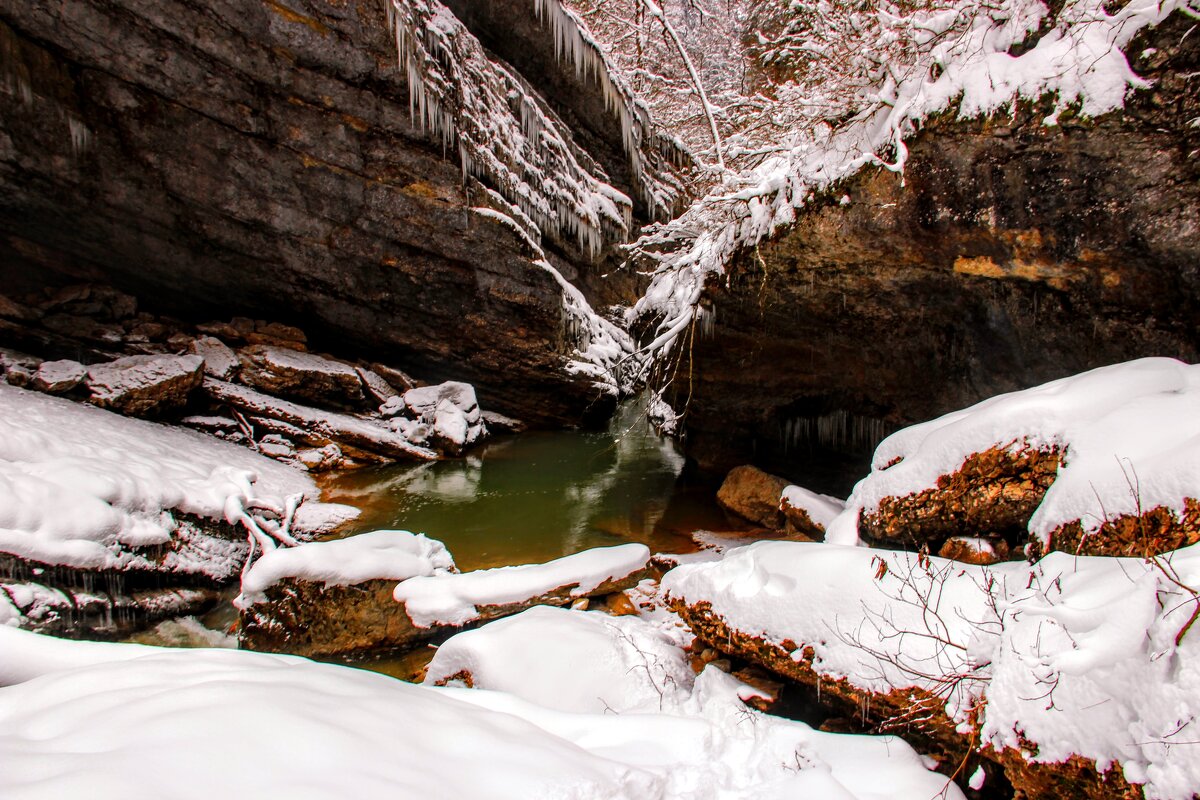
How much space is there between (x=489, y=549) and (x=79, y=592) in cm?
419

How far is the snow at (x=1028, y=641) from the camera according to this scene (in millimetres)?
1674

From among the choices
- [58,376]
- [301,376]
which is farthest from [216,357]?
[58,376]

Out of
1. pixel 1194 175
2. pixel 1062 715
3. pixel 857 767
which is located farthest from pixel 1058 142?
pixel 857 767

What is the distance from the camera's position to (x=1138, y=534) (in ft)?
8.05

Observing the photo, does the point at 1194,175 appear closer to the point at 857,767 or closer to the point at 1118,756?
the point at 1118,756

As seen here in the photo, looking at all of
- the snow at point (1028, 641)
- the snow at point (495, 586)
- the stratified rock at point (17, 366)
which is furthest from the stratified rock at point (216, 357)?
the snow at point (1028, 641)

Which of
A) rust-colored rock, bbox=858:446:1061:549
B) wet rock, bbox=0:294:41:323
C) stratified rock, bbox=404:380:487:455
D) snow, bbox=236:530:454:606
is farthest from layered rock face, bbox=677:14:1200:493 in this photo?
wet rock, bbox=0:294:41:323

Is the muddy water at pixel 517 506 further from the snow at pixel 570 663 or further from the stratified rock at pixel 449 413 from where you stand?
the snow at pixel 570 663

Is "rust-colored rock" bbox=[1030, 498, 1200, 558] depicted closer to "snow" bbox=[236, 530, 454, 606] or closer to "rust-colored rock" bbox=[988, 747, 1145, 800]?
"rust-colored rock" bbox=[988, 747, 1145, 800]

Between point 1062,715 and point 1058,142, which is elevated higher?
point 1058,142

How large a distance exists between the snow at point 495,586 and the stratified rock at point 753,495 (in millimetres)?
2869

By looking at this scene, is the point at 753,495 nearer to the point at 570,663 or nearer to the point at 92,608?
the point at 570,663

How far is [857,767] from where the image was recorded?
2338mm

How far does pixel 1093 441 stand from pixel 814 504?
12.2 ft
